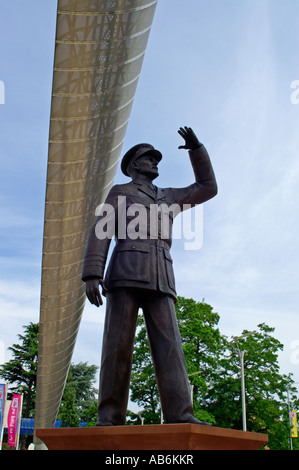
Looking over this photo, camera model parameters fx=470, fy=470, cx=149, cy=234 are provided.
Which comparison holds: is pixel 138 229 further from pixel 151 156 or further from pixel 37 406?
pixel 37 406

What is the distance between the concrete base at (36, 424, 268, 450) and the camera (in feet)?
9.14

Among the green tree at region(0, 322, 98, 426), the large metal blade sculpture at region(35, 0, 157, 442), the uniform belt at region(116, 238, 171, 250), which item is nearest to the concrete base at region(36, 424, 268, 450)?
the uniform belt at region(116, 238, 171, 250)

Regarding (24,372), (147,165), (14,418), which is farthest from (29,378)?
(147,165)

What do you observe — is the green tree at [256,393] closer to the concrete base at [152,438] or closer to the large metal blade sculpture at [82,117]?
the large metal blade sculpture at [82,117]

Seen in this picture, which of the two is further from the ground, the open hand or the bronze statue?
the open hand

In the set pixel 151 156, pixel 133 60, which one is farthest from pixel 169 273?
pixel 133 60

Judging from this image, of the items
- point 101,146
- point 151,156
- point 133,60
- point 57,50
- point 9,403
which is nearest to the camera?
point 151,156

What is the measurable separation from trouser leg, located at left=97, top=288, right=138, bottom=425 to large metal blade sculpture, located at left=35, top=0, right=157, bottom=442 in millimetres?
7653

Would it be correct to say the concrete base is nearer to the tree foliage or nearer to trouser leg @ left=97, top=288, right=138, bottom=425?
trouser leg @ left=97, top=288, right=138, bottom=425

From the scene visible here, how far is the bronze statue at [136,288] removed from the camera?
11.7ft

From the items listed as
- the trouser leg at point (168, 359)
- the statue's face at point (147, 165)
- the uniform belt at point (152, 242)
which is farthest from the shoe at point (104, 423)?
the statue's face at point (147, 165)

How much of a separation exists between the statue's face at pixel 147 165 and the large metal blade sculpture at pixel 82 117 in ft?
21.0
